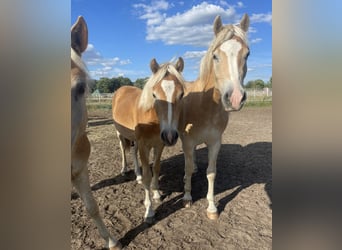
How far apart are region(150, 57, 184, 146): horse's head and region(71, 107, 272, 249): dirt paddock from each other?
741mm

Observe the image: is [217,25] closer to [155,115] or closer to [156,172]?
[155,115]

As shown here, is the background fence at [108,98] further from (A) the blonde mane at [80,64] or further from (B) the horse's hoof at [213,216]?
(B) the horse's hoof at [213,216]

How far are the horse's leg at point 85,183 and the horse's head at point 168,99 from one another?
62 centimetres

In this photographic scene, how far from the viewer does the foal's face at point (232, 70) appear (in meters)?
1.65

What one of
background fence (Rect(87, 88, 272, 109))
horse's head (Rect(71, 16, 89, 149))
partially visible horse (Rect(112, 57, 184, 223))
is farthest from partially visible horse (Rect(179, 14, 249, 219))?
horse's head (Rect(71, 16, 89, 149))

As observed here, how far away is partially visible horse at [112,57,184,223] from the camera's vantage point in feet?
6.41

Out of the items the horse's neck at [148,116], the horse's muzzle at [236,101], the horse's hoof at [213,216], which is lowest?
the horse's hoof at [213,216]

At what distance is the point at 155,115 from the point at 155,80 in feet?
1.22

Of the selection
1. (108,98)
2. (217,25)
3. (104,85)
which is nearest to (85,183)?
(217,25)

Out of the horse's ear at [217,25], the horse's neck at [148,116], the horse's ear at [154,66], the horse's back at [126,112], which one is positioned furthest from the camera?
the horse's back at [126,112]

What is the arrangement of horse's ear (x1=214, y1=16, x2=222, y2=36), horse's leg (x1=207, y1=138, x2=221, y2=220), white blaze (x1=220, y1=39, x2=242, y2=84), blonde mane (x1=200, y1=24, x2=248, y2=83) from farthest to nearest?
1. horse's leg (x1=207, y1=138, x2=221, y2=220)
2. horse's ear (x1=214, y1=16, x2=222, y2=36)
3. blonde mane (x1=200, y1=24, x2=248, y2=83)
4. white blaze (x1=220, y1=39, x2=242, y2=84)

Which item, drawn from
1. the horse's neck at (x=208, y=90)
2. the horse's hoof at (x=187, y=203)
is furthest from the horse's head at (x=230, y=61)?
the horse's hoof at (x=187, y=203)

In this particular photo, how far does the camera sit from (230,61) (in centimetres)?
178

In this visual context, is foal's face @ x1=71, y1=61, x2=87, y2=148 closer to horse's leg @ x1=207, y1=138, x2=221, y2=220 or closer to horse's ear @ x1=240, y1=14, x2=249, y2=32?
horse's ear @ x1=240, y1=14, x2=249, y2=32
